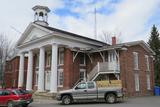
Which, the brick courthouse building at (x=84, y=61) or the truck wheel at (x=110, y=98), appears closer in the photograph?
the truck wheel at (x=110, y=98)

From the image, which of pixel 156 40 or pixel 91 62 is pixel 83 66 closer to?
pixel 91 62

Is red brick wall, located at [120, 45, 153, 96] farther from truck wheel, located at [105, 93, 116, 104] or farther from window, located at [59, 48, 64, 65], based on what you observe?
window, located at [59, 48, 64, 65]

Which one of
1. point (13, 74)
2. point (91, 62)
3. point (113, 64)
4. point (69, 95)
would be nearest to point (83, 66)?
point (91, 62)

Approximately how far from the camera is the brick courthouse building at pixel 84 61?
27266 millimetres

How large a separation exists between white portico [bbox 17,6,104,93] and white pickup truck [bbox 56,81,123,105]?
7.03m

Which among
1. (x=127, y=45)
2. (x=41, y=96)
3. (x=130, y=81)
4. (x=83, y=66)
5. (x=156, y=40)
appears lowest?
(x=41, y=96)

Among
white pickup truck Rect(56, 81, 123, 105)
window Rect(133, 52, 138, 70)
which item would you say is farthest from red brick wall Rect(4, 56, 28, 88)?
white pickup truck Rect(56, 81, 123, 105)

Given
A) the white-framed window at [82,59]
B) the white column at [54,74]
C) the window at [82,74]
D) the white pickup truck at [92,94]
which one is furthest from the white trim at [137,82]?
the white column at [54,74]

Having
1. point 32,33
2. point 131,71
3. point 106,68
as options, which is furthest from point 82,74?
point 32,33

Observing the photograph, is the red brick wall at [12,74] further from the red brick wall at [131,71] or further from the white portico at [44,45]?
the red brick wall at [131,71]

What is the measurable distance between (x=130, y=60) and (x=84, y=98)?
10690mm

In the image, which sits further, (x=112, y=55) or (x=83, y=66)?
(x=83, y=66)

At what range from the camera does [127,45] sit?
1077 inches

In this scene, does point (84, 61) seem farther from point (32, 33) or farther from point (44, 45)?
point (32, 33)
